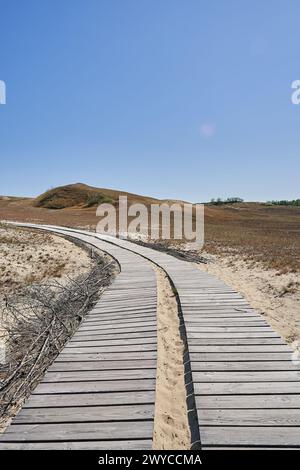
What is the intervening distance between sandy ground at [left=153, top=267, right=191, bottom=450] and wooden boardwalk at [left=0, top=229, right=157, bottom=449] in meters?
0.21

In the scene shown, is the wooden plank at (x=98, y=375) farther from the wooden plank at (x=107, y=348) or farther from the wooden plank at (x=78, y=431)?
the wooden plank at (x=78, y=431)

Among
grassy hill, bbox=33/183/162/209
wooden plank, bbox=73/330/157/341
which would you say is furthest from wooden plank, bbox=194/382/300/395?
grassy hill, bbox=33/183/162/209

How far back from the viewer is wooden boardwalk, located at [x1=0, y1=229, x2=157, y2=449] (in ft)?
10.7

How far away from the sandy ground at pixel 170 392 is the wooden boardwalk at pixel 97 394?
0.21m

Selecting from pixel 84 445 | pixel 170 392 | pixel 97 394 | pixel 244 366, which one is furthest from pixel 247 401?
pixel 84 445

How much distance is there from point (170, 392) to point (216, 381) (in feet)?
2.04

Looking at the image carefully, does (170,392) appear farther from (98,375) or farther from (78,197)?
(78,197)

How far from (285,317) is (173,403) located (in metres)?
5.14

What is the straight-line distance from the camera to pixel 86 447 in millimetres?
3129

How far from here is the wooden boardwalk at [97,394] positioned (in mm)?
3256

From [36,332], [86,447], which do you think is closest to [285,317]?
[36,332]

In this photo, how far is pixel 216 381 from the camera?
171 inches

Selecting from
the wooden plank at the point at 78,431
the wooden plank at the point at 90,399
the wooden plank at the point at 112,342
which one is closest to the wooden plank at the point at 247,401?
the wooden plank at the point at 90,399

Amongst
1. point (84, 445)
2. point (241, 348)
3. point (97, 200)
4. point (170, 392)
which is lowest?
point (170, 392)
